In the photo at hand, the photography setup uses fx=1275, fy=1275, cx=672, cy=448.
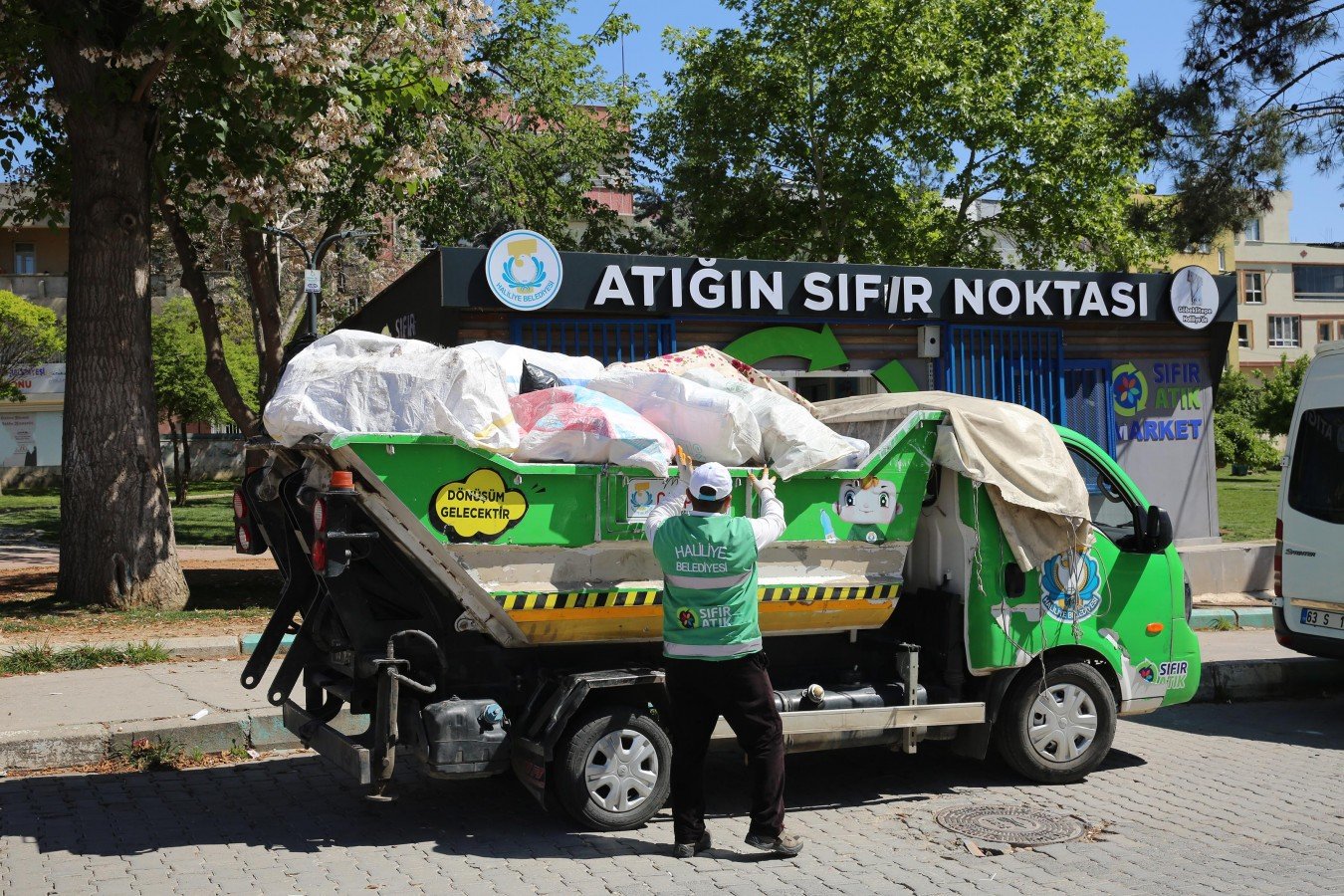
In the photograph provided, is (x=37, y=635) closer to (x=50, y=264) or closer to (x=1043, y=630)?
(x=1043, y=630)

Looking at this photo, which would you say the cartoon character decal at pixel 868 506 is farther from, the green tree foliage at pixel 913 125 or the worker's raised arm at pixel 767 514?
the green tree foliage at pixel 913 125

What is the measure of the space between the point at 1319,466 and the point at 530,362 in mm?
6139

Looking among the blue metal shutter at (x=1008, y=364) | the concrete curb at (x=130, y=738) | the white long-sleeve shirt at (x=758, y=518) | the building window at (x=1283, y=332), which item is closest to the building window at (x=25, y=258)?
the blue metal shutter at (x=1008, y=364)

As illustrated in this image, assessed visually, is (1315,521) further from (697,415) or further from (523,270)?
(523,270)

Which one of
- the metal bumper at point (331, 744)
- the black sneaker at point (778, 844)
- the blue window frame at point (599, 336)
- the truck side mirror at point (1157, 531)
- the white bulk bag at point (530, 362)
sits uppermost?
the blue window frame at point (599, 336)

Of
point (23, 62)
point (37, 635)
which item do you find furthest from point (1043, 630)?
point (23, 62)

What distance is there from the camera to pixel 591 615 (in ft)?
19.9

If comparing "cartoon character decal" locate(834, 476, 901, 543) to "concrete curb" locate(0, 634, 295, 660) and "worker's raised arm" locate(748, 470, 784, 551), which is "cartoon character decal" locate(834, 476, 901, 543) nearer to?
"worker's raised arm" locate(748, 470, 784, 551)

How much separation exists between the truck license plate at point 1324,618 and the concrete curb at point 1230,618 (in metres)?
3.96

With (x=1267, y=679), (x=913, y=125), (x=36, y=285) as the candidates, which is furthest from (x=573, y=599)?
(x=36, y=285)

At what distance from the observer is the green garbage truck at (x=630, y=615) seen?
227 inches

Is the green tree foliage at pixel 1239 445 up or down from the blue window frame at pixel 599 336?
up

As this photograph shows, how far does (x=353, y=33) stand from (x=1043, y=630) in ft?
31.7

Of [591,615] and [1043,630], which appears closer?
[591,615]
